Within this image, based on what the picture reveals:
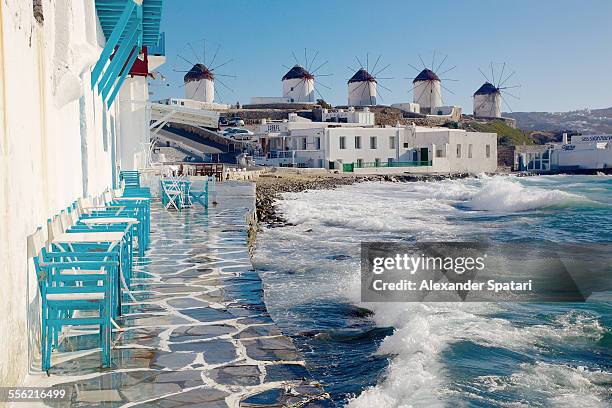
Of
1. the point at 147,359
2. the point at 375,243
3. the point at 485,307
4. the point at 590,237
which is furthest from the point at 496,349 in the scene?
the point at 590,237

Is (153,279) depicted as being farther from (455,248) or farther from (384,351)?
(455,248)

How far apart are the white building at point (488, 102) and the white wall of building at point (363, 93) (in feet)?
60.2

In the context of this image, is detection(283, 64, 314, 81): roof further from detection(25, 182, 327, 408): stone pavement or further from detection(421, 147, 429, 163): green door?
detection(25, 182, 327, 408): stone pavement

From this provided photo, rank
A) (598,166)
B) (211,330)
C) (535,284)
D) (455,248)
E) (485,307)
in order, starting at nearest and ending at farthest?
(211,330) < (485,307) < (535,284) < (455,248) < (598,166)

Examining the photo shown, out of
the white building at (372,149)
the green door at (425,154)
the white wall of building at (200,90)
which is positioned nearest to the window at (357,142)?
the white building at (372,149)

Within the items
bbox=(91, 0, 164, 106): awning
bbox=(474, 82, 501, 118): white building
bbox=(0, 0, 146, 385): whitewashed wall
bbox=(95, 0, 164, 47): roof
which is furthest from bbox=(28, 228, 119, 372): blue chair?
bbox=(474, 82, 501, 118): white building

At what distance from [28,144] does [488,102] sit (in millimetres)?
94908

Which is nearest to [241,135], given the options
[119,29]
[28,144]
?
[119,29]

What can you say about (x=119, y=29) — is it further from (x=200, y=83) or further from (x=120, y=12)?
(x=200, y=83)

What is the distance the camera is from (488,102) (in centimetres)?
9481

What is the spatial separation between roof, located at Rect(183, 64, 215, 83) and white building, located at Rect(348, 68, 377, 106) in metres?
18.2

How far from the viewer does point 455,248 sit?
652 inches

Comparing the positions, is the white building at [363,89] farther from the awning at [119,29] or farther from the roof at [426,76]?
the awning at [119,29]

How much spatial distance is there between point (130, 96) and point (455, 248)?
34.7 ft
